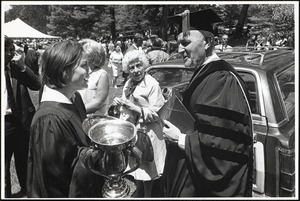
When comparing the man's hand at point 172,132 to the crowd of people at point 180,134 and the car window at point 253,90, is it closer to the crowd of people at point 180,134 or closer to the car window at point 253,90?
the crowd of people at point 180,134

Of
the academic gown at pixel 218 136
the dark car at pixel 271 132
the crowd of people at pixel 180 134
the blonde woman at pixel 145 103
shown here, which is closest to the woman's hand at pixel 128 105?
the blonde woman at pixel 145 103

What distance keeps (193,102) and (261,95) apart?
0.99 metres

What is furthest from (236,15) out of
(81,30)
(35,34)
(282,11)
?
→ (35,34)

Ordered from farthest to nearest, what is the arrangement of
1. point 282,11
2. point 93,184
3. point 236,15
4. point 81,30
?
point 236,15, point 81,30, point 282,11, point 93,184

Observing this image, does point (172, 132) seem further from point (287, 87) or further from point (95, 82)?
point (287, 87)

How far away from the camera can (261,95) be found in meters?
2.62

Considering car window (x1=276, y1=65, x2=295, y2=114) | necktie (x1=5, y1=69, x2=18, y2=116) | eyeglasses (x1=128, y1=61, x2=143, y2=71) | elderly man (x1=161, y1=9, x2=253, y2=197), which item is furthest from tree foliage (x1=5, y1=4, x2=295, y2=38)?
elderly man (x1=161, y1=9, x2=253, y2=197)

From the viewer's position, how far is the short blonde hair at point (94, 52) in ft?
9.84

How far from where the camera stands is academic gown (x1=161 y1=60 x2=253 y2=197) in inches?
74.1

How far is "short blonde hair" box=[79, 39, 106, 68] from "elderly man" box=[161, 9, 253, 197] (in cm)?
125

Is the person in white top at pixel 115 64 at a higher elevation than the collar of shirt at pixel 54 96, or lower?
lower

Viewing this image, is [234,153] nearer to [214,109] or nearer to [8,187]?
[214,109]

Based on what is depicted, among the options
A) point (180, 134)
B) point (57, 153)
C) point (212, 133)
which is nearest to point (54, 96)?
point (57, 153)

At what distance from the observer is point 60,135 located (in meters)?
1.70
